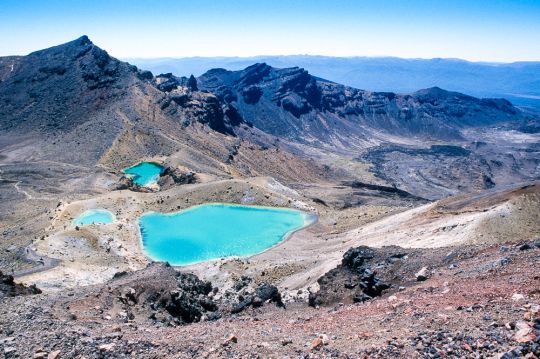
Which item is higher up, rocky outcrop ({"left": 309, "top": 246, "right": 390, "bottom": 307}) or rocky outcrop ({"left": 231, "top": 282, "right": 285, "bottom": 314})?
rocky outcrop ({"left": 309, "top": 246, "right": 390, "bottom": 307})

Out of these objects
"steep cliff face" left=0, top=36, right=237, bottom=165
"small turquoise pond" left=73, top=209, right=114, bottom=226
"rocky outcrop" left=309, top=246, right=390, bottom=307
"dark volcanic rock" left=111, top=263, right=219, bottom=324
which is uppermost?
"steep cliff face" left=0, top=36, right=237, bottom=165

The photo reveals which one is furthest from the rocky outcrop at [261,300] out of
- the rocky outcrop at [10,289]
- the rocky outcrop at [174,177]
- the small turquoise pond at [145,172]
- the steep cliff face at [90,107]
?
the steep cliff face at [90,107]

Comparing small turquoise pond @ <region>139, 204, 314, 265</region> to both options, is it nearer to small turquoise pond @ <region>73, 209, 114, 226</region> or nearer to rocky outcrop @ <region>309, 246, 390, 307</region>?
small turquoise pond @ <region>73, 209, 114, 226</region>

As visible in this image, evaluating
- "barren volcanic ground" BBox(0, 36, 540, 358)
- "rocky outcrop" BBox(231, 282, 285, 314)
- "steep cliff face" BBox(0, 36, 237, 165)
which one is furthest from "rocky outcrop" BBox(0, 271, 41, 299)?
"steep cliff face" BBox(0, 36, 237, 165)

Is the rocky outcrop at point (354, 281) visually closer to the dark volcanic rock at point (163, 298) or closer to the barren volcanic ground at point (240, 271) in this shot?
the barren volcanic ground at point (240, 271)

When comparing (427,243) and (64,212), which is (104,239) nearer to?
(64,212)

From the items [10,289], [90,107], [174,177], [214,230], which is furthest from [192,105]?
[10,289]
